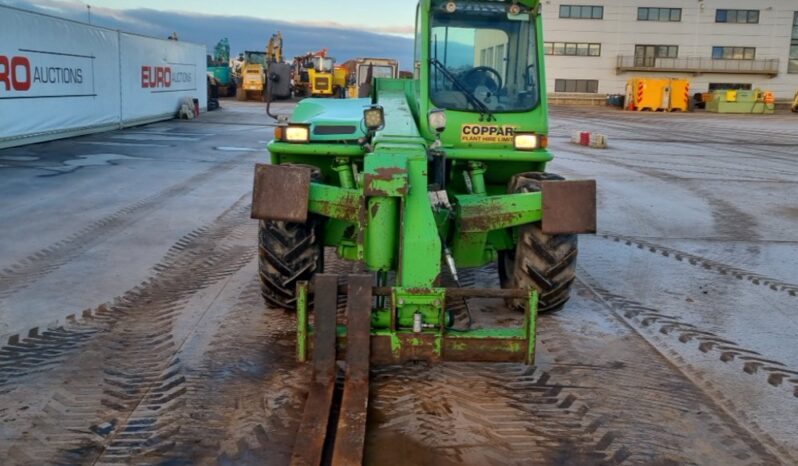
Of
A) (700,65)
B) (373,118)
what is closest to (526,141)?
(373,118)

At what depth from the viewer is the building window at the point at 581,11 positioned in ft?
170

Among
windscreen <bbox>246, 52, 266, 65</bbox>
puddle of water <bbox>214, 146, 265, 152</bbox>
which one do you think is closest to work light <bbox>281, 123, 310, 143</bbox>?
puddle of water <bbox>214, 146, 265, 152</bbox>

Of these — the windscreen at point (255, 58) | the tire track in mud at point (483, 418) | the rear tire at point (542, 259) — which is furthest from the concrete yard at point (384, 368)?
the windscreen at point (255, 58)

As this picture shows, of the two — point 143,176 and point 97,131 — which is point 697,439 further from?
point 97,131

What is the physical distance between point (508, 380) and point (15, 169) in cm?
1120

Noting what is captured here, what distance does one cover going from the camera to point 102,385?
15.2ft

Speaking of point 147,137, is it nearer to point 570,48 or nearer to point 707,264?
point 707,264

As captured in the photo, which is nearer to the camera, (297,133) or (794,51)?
(297,133)

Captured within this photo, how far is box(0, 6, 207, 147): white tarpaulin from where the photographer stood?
15.9 meters

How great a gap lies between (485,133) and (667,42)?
51.0 meters

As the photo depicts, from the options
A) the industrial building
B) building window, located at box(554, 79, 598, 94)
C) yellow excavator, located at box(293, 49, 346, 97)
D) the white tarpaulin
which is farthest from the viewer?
building window, located at box(554, 79, 598, 94)

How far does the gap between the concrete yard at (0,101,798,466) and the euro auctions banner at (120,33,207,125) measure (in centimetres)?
1179

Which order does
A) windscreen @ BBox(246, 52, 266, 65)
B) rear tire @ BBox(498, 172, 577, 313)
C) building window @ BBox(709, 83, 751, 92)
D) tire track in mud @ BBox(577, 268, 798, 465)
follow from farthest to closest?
building window @ BBox(709, 83, 751, 92)
windscreen @ BBox(246, 52, 266, 65)
rear tire @ BBox(498, 172, 577, 313)
tire track in mud @ BBox(577, 268, 798, 465)

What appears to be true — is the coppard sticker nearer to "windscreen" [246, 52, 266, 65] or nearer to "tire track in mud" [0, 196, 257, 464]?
"tire track in mud" [0, 196, 257, 464]
